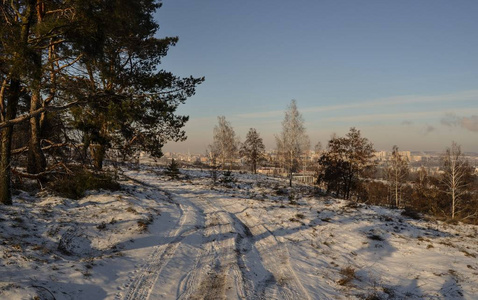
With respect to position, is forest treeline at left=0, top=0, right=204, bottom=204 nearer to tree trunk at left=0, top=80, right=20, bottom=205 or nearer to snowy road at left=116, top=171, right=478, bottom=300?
tree trunk at left=0, top=80, right=20, bottom=205

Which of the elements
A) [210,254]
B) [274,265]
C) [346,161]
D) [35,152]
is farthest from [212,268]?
[346,161]

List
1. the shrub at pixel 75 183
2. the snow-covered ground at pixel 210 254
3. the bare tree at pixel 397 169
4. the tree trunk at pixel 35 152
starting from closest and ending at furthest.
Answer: the snow-covered ground at pixel 210 254
the shrub at pixel 75 183
the tree trunk at pixel 35 152
the bare tree at pixel 397 169

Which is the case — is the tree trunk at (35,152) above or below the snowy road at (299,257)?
above

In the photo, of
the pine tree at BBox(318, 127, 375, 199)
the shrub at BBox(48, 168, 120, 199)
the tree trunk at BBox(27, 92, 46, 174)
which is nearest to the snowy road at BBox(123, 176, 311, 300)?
the shrub at BBox(48, 168, 120, 199)

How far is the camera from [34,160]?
36.6 feet

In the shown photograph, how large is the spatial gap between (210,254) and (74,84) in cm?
734

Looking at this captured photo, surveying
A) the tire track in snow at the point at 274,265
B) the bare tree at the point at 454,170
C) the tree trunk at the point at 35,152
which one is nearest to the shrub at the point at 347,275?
the tire track in snow at the point at 274,265

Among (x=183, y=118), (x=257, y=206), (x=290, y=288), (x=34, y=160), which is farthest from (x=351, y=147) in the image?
(x=34, y=160)

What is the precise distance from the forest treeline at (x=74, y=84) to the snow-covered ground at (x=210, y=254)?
2.18 metres

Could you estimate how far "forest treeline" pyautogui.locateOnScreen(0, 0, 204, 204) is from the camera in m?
7.21

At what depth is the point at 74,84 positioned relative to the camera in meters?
8.82

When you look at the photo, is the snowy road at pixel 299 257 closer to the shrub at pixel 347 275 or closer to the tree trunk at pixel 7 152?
the shrub at pixel 347 275

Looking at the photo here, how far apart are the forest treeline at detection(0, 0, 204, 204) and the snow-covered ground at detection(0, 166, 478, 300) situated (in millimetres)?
2178

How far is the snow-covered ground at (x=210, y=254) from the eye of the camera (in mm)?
5696
